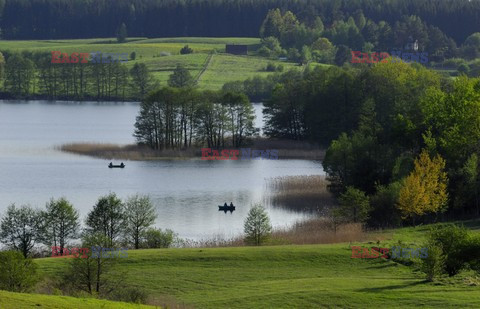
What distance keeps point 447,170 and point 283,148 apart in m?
48.2

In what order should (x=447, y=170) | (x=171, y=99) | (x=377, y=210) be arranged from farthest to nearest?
(x=171, y=99) → (x=447, y=170) → (x=377, y=210)

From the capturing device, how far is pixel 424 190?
65375mm

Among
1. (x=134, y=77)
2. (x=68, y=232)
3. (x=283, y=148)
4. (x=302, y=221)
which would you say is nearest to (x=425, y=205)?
(x=302, y=221)

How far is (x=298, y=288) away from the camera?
42000mm

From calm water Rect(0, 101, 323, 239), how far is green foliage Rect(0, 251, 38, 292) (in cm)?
2453

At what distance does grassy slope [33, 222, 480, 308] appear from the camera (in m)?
39.6

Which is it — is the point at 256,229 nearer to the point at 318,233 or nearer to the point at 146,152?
the point at 318,233

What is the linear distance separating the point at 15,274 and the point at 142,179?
181 ft

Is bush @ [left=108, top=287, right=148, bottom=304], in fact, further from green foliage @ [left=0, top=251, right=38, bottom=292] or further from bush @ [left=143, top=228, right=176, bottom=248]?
bush @ [left=143, top=228, right=176, bottom=248]

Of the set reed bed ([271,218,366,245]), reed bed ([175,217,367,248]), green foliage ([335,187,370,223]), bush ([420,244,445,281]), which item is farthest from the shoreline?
bush ([420,244,445,281])

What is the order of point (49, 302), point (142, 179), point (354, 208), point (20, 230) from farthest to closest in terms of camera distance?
point (142, 179) < point (354, 208) < point (20, 230) < point (49, 302)

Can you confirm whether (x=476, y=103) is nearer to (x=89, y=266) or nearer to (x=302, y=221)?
(x=302, y=221)

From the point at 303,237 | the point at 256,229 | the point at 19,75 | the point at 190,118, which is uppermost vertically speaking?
the point at 19,75

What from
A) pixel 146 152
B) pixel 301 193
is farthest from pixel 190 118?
pixel 301 193
